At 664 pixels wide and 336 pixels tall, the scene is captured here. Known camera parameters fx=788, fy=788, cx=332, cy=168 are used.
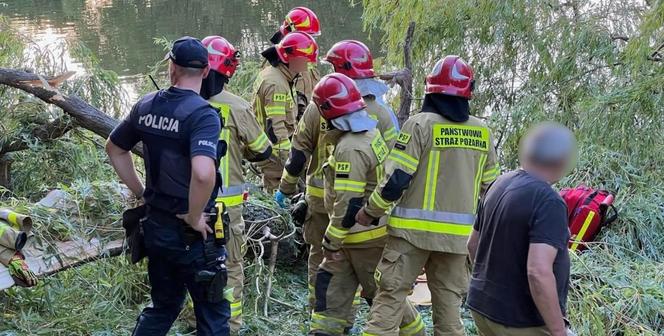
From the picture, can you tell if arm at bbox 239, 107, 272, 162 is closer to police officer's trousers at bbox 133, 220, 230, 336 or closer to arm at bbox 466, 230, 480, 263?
police officer's trousers at bbox 133, 220, 230, 336

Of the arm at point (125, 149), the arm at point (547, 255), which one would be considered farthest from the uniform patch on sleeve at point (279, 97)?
the arm at point (547, 255)

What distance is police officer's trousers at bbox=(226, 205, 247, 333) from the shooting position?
443 cm

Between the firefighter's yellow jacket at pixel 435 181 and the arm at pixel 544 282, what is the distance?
116cm

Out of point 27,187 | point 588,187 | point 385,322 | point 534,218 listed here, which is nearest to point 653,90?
point 588,187

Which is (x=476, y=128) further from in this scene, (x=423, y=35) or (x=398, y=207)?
(x=423, y=35)

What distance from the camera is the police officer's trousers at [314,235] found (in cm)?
461

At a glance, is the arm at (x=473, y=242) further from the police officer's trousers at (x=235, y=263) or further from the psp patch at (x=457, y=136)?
the police officer's trousers at (x=235, y=263)

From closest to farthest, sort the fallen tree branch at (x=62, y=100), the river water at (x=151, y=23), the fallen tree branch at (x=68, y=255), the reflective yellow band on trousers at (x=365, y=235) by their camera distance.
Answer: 1. the reflective yellow band on trousers at (x=365, y=235)
2. the fallen tree branch at (x=68, y=255)
3. the fallen tree branch at (x=62, y=100)
4. the river water at (x=151, y=23)

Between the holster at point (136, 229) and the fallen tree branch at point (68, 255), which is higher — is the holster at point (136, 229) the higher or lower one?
the higher one

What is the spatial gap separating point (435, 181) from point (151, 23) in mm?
14312

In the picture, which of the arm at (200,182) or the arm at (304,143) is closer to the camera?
the arm at (200,182)

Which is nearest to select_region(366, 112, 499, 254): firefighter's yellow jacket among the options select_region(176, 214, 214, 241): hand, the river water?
select_region(176, 214, 214, 241): hand

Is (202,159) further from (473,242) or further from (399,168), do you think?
(473,242)

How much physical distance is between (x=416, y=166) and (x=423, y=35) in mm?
4629
